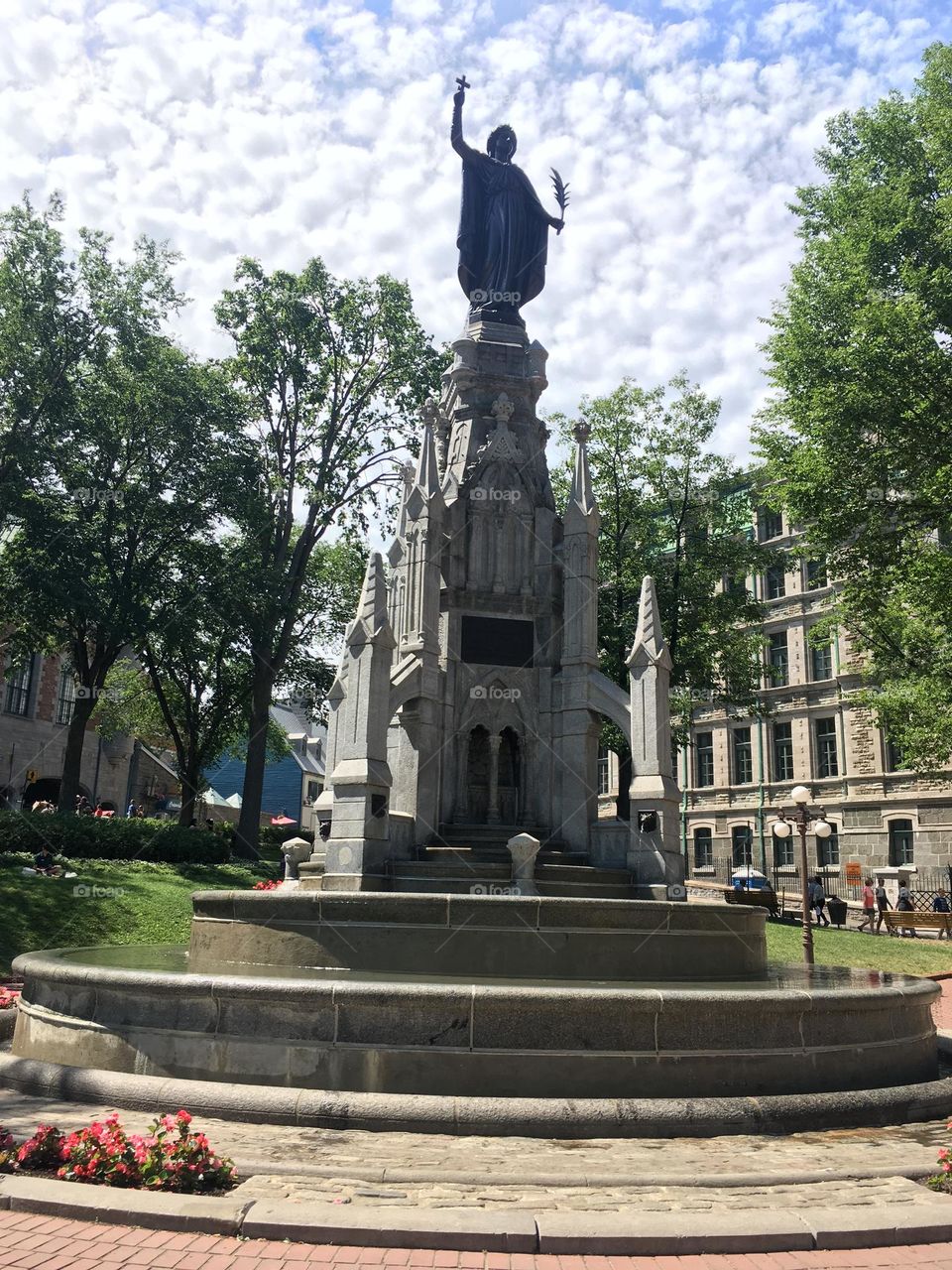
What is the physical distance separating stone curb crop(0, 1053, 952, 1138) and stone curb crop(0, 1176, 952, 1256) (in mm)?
1783

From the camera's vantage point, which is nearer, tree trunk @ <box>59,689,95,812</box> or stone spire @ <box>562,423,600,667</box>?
stone spire @ <box>562,423,600,667</box>

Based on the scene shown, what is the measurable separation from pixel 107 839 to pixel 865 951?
1956 cm

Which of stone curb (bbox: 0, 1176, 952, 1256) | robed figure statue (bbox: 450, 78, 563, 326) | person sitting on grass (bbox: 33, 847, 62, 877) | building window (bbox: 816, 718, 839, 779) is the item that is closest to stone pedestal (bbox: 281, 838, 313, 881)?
stone curb (bbox: 0, 1176, 952, 1256)

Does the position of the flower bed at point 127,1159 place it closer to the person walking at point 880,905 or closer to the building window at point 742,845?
the person walking at point 880,905

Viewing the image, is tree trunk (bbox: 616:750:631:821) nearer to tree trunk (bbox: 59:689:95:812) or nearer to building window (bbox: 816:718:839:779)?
tree trunk (bbox: 59:689:95:812)

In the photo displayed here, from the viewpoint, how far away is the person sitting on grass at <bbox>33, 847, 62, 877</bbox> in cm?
2253

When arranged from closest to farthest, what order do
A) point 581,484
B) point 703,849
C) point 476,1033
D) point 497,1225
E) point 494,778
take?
point 497,1225
point 476,1033
point 494,778
point 581,484
point 703,849

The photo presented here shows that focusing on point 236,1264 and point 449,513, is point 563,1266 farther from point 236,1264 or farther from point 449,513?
point 449,513

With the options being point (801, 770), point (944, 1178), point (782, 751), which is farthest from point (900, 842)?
point (944, 1178)

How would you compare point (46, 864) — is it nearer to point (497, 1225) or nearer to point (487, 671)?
point (487, 671)

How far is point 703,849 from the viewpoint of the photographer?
5500 centimetres

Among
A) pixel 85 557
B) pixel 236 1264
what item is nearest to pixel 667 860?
pixel 236 1264

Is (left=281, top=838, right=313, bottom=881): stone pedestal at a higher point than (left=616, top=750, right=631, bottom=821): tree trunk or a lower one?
lower

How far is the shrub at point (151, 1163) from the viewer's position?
5.92 meters
